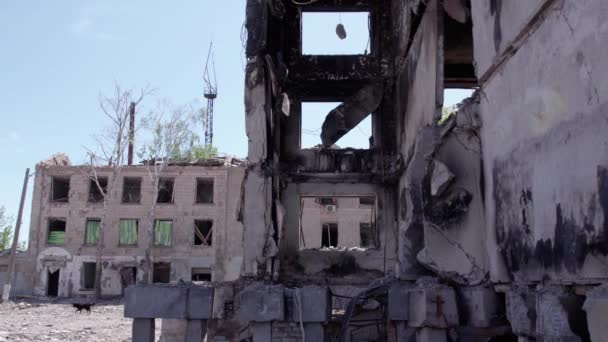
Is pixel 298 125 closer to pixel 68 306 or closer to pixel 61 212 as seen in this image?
pixel 68 306

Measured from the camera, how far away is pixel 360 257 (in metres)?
12.5

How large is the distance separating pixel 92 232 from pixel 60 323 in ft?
38.9

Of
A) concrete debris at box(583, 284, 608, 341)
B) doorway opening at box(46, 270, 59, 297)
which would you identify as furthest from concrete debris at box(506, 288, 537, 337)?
doorway opening at box(46, 270, 59, 297)

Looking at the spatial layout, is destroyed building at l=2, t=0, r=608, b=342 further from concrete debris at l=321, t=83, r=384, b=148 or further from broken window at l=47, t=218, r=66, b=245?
broken window at l=47, t=218, r=66, b=245

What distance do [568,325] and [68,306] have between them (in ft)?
81.1

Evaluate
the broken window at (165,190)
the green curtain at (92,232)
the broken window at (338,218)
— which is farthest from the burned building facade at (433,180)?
the green curtain at (92,232)

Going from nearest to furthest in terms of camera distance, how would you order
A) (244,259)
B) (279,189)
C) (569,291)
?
(569,291) < (244,259) < (279,189)

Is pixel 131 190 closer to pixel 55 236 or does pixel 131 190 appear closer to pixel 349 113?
pixel 55 236

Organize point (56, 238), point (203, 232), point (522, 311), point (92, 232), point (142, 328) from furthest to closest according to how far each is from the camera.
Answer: point (203, 232)
point (92, 232)
point (56, 238)
point (142, 328)
point (522, 311)

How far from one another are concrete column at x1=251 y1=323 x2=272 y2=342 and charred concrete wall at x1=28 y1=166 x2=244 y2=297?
2292cm

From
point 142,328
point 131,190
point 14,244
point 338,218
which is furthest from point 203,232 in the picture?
point 142,328

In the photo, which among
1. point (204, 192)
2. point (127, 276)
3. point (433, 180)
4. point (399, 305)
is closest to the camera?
point (399, 305)

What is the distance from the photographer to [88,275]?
30.6 metres

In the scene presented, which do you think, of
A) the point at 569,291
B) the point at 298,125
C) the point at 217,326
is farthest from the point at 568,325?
the point at 298,125
